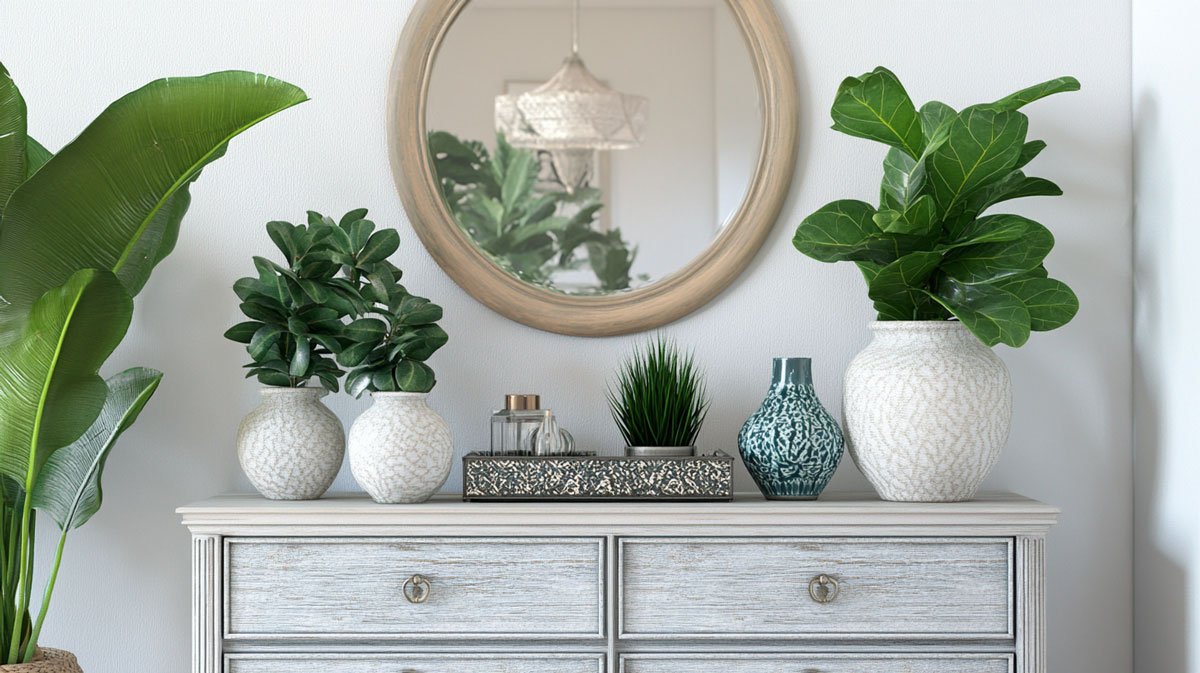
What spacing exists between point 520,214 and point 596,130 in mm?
223

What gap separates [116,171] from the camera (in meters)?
1.59

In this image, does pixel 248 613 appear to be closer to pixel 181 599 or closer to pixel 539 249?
pixel 181 599

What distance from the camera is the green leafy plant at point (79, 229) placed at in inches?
60.6

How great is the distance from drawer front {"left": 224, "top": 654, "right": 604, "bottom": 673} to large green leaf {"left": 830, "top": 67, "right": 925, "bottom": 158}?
0.99 m

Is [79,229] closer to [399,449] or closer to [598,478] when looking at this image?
[399,449]

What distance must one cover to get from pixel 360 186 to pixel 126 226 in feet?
1.60

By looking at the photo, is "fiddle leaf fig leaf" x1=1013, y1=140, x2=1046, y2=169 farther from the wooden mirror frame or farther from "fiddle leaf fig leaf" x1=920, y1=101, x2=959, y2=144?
the wooden mirror frame

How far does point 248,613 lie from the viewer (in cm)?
164

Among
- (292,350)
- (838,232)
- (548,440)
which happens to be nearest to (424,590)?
(548,440)

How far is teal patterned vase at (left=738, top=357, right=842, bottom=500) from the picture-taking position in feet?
5.73

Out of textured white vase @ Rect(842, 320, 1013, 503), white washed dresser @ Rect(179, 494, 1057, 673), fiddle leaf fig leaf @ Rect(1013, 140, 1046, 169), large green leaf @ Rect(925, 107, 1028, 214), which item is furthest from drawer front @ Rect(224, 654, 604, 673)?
fiddle leaf fig leaf @ Rect(1013, 140, 1046, 169)

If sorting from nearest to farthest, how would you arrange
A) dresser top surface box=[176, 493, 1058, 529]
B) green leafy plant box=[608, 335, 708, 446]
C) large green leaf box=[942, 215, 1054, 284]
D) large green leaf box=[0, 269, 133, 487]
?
1. large green leaf box=[0, 269, 133, 487]
2. dresser top surface box=[176, 493, 1058, 529]
3. large green leaf box=[942, 215, 1054, 284]
4. green leafy plant box=[608, 335, 708, 446]

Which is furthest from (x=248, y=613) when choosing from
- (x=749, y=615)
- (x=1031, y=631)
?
(x=1031, y=631)

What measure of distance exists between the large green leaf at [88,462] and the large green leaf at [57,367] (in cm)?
22
